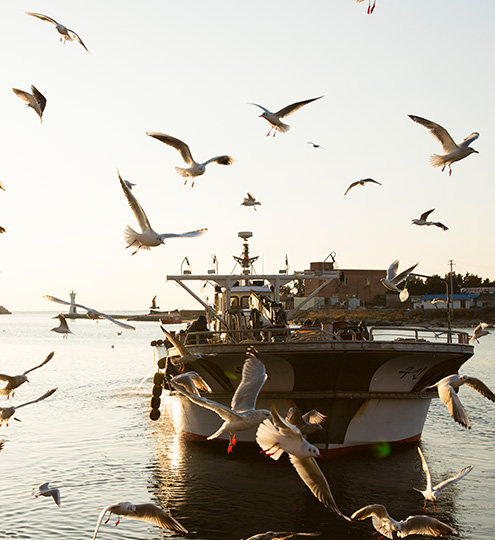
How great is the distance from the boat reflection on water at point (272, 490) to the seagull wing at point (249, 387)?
97.9 inches

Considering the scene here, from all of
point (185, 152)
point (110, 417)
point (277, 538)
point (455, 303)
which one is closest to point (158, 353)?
point (110, 417)

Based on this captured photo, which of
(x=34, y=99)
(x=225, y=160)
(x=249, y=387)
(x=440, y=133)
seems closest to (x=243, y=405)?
(x=249, y=387)

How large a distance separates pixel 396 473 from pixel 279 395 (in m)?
3.07

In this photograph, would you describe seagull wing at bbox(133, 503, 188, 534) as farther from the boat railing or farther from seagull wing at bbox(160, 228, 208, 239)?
the boat railing

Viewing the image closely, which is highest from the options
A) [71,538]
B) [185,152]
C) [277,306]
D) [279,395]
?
[185,152]

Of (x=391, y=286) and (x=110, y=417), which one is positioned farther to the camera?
(x=110, y=417)

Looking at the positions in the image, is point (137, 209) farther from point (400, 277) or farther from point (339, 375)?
point (400, 277)

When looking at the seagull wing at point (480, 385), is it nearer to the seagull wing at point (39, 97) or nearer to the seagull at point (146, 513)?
the seagull at point (146, 513)

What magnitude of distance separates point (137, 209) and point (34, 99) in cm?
367

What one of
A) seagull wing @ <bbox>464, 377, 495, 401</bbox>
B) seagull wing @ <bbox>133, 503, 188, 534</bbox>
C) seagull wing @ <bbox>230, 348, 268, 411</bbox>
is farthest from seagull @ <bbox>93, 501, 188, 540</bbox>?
seagull wing @ <bbox>464, 377, 495, 401</bbox>

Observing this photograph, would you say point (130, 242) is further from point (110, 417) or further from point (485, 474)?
point (110, 417)

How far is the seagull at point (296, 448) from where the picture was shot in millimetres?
9805

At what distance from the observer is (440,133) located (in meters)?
15.2

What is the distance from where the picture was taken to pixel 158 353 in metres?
33.5
